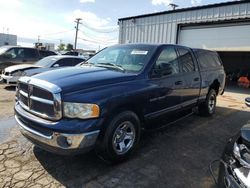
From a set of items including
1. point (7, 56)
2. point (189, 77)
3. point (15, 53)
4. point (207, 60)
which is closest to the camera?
point (189, 77)

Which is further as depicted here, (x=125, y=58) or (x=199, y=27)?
(x=199, y=27)

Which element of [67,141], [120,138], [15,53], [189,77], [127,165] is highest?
[15,53]

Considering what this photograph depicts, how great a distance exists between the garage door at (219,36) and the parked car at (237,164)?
38.7ft

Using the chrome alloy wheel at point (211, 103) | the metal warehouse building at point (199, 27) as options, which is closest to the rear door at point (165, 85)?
the chrome alloy wheel at point (211, 103)

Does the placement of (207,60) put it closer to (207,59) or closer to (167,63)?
(207,59)

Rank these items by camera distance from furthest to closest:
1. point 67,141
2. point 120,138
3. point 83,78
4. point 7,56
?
point 7,56, point 120,138, point 83,78, point 67,141

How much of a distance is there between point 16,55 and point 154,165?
10835 millimetres

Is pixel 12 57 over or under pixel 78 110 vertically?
over

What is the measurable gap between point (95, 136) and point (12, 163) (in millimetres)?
1428

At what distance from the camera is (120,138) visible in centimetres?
382

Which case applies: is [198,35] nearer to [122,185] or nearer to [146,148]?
[146,148]

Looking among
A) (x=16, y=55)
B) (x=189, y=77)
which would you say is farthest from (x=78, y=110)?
(x=16, y=55)

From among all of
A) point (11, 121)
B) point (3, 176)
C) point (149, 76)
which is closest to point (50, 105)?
point (3, 176)

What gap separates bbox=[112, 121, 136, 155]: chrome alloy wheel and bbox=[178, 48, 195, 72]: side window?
205 cm
